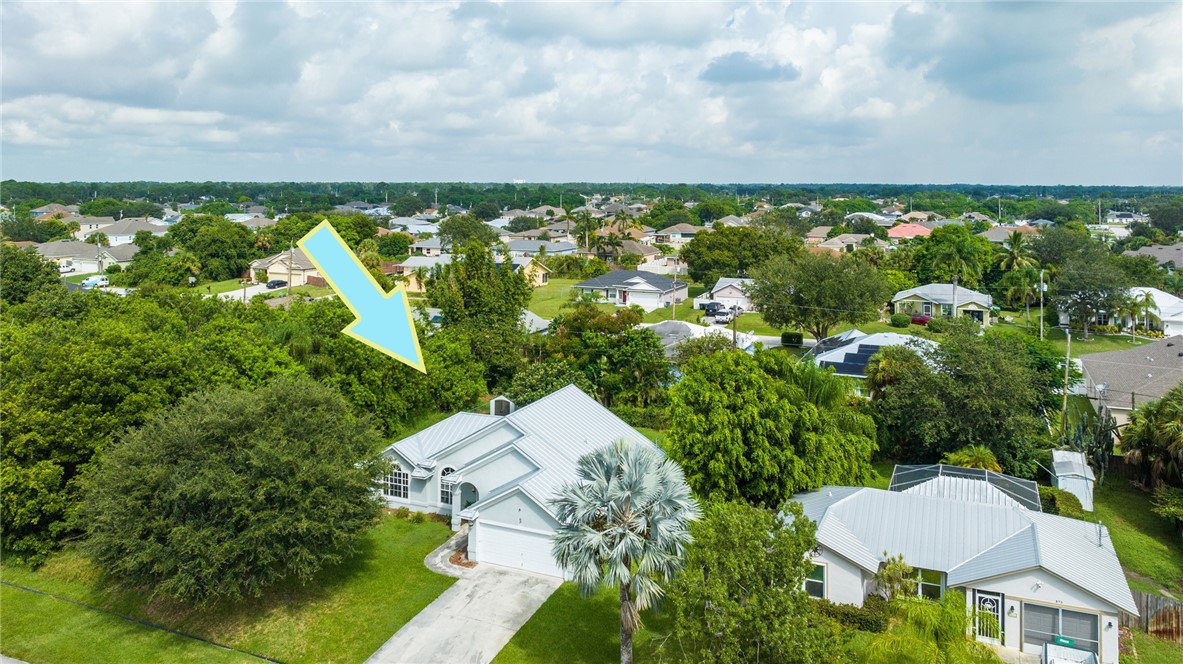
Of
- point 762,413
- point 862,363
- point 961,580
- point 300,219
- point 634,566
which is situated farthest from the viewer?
point 300,219

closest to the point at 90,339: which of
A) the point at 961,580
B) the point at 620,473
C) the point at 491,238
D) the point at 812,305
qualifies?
the point at 620,473

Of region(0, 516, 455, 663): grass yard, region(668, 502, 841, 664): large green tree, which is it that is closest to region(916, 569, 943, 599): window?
region(668, 502, 841, 664): large green tree

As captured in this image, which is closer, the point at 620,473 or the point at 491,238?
the point at 620,473

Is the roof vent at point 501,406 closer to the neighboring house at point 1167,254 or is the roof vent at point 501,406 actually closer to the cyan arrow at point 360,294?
the cyan arrow at point 360,294

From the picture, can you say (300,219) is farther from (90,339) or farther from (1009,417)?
(1009,417)

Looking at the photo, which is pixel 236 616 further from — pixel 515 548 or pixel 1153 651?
pixel 1153 651

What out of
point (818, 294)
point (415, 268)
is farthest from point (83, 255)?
point (818, 294)
